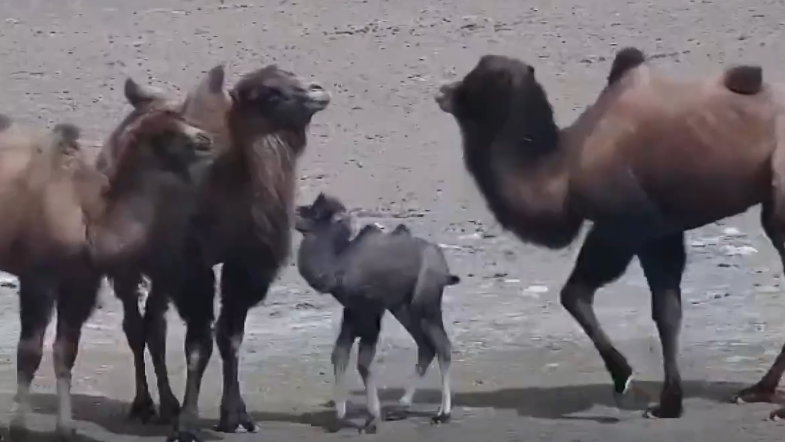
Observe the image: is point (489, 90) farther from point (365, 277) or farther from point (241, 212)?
point (241, 212)

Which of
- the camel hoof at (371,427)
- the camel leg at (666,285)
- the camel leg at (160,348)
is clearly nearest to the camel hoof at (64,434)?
the camel leg at (160,348)

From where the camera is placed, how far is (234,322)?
3193mm

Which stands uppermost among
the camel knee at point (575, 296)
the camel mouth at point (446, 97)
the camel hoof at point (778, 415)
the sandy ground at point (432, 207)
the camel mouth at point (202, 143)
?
the camel mouth at point (446, 97)

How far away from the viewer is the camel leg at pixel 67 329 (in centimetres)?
291

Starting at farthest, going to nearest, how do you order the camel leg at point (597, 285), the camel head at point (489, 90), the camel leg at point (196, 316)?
the camel leg at point (597, 285), the camel head at point (489, 90), the camel leg at point (196, 316)

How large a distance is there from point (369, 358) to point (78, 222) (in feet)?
2.56

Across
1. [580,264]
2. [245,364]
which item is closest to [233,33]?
[245,364]

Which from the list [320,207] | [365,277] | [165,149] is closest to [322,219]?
[320,207]

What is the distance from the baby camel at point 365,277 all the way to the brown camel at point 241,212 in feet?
0.28

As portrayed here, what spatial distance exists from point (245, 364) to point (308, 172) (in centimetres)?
277

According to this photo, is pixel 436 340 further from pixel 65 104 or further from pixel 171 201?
pixel 65 104

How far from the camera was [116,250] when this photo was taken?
2.89 m

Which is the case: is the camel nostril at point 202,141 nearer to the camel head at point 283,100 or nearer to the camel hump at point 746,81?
the camel head at point 283,100

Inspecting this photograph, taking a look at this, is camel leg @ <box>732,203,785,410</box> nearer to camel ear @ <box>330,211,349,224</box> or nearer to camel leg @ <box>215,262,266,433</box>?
camel ear @ <box>330,211,349,224</box>
